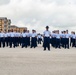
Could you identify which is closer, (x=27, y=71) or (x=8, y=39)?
(x=27, y=71)

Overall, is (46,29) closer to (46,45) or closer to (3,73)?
(46,45)

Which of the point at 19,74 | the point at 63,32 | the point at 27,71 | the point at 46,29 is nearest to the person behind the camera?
the point at 19,74

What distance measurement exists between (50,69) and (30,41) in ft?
66.0

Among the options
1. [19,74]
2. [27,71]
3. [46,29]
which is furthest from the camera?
[46,29]

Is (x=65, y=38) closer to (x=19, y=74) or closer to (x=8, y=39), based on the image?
(x=8, y=39)

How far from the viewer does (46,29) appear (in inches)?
1036

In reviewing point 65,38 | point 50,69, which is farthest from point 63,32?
point 50,69

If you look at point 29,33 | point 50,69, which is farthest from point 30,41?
point 50,69

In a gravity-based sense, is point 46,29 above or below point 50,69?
above

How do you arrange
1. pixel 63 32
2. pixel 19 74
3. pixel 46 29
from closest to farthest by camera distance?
pixel 19 74, pixel 46 29, pixel 63 32

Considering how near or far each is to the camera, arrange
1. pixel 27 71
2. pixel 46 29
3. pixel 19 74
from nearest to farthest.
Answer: pixel 19 74, pixel 27 71, pixel 46 29

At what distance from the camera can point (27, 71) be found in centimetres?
1293

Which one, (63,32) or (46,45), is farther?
(63,32)

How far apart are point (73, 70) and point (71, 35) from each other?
21558 mm
